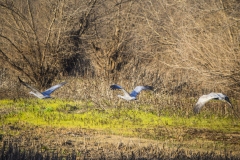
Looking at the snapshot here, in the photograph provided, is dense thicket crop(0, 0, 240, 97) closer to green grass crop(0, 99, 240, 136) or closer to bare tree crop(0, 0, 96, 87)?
bare tree crop(0, 0, 96, 87)

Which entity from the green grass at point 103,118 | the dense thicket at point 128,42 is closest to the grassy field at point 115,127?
the green grass at point 103,118

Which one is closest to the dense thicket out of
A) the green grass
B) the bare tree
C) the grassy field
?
the bare tree

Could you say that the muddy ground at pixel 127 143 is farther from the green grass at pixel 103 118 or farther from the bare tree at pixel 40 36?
the bare tree at pixel 40 36

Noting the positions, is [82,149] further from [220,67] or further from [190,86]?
[190,86]

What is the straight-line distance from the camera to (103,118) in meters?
12.2

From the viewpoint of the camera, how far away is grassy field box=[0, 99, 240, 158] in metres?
9.05

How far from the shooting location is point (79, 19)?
1881cm

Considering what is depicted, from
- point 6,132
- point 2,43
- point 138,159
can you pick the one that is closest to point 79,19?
point 2,43

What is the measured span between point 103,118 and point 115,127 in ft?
3.19

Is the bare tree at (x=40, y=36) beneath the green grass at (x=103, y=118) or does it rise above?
above

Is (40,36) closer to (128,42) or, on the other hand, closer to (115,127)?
(128,42)

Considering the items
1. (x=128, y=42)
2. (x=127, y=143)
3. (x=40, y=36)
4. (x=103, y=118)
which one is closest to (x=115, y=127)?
(x=103, y=118)

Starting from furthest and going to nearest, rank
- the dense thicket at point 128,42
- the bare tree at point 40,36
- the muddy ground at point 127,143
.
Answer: the bare tree at point 40,36 → the dense thicket at point 128,42 → the muddy ground at point 127,143

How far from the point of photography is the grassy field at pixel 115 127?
905cm
